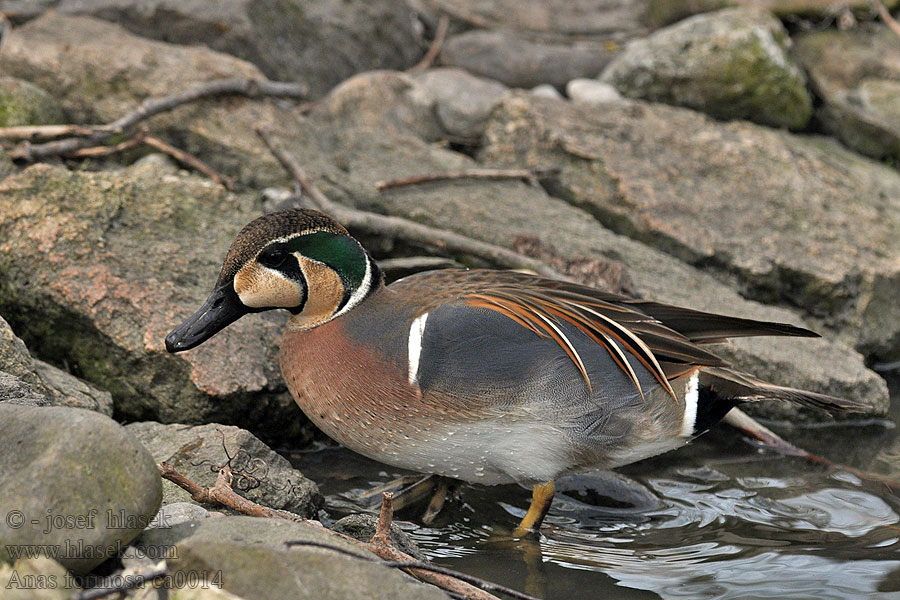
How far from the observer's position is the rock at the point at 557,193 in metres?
5.34

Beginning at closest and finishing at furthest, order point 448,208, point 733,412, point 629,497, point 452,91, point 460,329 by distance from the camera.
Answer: point 460,329
point 629,497
point 733,412
point 448,208
point 452,91

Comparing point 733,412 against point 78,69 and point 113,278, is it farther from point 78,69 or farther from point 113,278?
point 78,69

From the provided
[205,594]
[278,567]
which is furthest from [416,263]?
[205,594]

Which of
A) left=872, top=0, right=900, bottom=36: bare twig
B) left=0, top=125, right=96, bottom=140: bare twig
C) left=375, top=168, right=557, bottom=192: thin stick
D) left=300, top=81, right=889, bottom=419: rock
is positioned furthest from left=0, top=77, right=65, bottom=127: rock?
left=872, top=0, right=900, bottom=36: bare twig

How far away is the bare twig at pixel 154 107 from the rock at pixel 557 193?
0.52m

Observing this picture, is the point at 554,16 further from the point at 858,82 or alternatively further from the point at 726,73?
the point at 858,82

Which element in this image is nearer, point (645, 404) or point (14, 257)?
point (645, 404)

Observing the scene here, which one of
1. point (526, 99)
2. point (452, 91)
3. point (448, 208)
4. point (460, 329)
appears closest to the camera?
point (460, 329)

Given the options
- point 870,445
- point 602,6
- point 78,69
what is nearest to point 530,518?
point 870,445

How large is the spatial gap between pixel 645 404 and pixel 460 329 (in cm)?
82

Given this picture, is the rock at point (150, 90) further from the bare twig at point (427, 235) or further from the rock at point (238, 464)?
the rock at point (238, 464)

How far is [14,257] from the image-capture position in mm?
4477

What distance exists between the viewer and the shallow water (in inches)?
144

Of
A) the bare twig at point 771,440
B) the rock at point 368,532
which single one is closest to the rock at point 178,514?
the rock at point 368,532
